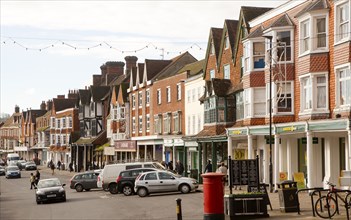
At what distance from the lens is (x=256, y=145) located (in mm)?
43969

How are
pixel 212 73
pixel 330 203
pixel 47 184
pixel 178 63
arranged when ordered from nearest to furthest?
pixel 330 203
pixel 47 184
pixel 212 73
pixel 178 63

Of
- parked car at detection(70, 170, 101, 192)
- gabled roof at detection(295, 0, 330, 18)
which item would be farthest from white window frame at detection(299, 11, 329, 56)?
parked car at detection(70, 170, 101, 192)

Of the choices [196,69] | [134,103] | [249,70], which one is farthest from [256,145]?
[134,103]

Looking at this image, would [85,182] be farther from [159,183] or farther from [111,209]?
[111,209]

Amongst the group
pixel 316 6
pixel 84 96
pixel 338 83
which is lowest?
pixel 338 83

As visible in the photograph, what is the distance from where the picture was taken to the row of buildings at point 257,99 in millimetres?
32562

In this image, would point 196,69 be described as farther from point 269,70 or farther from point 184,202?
point 184,202

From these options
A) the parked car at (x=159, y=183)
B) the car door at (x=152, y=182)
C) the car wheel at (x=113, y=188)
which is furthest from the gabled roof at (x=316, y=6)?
the car wheel at (x=113, y=188)

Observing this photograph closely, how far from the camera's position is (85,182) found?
4859 centimetres

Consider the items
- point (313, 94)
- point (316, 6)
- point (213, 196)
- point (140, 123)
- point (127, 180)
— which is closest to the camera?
point (213, 196)

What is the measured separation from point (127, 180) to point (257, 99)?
9.65 m

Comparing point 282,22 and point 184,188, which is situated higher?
point 282,22

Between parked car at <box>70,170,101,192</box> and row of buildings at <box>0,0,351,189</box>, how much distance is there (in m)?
8.50

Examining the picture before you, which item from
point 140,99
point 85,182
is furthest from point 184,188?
point 140,99
